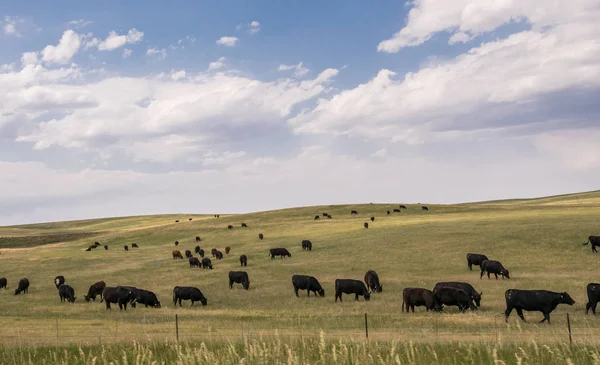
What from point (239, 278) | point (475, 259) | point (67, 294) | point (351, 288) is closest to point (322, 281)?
point (239, 278)

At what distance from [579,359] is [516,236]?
40868mm

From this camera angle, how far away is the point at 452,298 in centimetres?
2623

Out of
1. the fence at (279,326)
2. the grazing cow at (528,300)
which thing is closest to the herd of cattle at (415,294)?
the grazing cow at (528,300)

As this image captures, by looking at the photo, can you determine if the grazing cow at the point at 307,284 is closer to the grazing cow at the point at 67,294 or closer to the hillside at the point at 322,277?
the hillside at the point at 322,277

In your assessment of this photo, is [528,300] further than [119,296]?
No

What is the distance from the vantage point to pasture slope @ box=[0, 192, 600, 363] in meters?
19.1

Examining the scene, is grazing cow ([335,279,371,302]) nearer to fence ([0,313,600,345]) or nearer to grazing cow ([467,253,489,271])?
fence ([0,313,600,345])

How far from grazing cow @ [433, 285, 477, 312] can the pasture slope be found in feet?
1.76

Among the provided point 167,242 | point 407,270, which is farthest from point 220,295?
point 167,242

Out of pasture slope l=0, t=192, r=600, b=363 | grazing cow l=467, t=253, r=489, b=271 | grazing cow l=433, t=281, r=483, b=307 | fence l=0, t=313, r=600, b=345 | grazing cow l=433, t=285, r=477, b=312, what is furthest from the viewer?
grazing cow l=467, t=253, r=489, b=271

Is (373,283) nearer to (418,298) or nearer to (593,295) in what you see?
(418,298)

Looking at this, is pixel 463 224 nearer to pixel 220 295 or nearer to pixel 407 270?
pixel 407 270

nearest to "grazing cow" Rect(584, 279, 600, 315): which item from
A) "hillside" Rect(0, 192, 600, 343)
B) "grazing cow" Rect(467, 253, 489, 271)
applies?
"hillside" Rect(0, 192, 600, 343)

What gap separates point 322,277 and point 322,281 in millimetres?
1658
